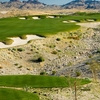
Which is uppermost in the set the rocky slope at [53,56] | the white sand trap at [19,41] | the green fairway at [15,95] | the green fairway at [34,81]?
the white sand trap at [19,41]

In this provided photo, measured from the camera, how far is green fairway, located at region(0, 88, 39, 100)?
2907cm

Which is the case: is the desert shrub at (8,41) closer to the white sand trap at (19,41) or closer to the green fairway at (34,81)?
the white sand trap at (19,41)

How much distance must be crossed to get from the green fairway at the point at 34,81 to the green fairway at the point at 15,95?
2542 millimetres

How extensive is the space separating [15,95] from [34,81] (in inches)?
244

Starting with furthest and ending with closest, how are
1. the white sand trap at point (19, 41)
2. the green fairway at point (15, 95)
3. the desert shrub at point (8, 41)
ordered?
the desert shrub at point (8, 41)
the white sand trap at point (19, 41)
the green fairway at point (15, 95)

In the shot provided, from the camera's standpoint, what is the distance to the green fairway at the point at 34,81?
34344 millimetres

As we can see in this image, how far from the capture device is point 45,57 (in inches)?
2079

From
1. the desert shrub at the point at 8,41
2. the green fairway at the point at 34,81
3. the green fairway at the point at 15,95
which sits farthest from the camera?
the desert shrub at the point at 8,41

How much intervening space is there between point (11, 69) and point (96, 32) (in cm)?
3700

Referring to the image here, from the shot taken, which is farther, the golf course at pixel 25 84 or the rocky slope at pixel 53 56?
the rocky slope at pixel 53 56

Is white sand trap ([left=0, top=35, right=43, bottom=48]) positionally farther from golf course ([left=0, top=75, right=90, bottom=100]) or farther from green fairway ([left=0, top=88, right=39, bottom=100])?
green fairway ([left=0, top=88, right=39, bottom=100])

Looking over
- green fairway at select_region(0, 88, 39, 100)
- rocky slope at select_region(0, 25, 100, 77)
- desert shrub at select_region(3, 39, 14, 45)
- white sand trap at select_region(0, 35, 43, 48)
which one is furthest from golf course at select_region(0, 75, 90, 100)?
desert shrub at select_region(3, 39, 14, 45)

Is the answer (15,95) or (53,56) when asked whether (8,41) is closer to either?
(53,56)

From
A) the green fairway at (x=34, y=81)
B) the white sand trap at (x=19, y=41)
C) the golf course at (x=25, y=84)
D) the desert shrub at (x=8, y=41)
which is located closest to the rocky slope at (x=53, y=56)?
the white sand trap at (x=19, y=41)
